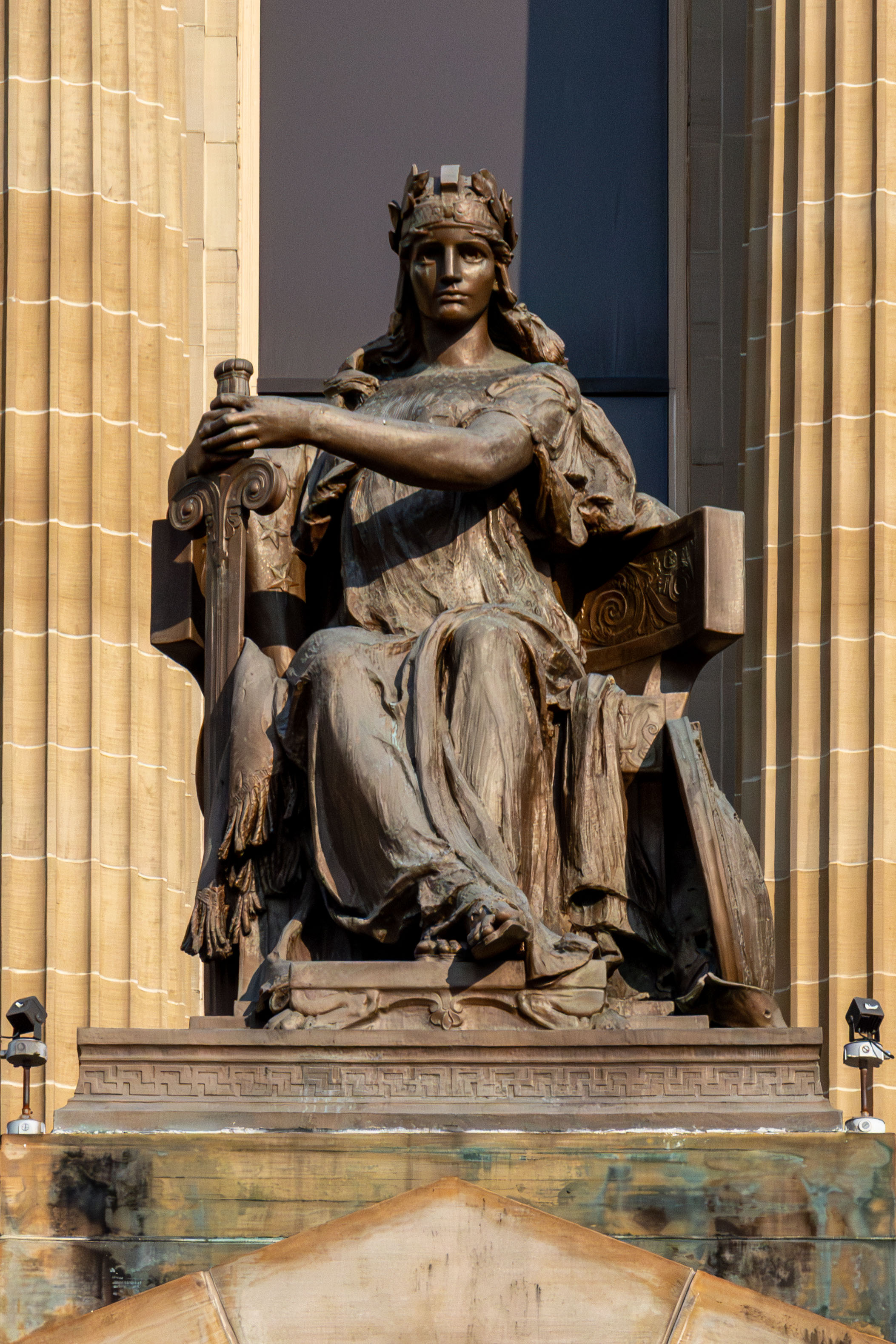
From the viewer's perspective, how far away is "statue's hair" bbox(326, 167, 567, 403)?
9.54 meters

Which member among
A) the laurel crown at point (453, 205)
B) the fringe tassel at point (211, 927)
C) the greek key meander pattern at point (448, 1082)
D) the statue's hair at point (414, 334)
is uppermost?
the laurel crown at point (453, 205)

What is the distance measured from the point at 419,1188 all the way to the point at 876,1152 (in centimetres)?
106

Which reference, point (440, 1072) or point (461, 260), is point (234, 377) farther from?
point (440, 1072)

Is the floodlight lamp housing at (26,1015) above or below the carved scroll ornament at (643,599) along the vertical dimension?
below

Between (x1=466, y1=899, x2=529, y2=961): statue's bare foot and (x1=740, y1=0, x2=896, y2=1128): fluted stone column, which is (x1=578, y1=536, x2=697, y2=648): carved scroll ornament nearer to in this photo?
(x1=466, y1=899, x2=529, y2=961): statue's bare foot

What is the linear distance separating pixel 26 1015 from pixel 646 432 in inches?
192

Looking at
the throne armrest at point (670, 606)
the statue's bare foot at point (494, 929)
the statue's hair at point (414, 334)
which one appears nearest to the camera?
the statue's bare foot at point (494, 929)

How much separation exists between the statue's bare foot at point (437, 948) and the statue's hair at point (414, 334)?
2033mm

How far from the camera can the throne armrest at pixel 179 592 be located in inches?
359

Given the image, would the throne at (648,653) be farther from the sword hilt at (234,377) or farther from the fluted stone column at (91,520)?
the fluted stone column at (91,520)

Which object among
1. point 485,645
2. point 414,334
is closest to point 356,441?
point 485,645

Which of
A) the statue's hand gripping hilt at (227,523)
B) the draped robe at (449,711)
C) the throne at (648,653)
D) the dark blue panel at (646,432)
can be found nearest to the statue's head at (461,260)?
the draped robe at (449,711)

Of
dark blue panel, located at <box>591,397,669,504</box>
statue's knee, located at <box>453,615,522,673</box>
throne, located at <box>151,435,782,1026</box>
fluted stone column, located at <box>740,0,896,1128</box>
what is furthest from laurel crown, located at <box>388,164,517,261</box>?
dark blue panel, located at <box>591,397,669,504</box>

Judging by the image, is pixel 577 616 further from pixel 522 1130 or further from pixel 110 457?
pixel 110 457
